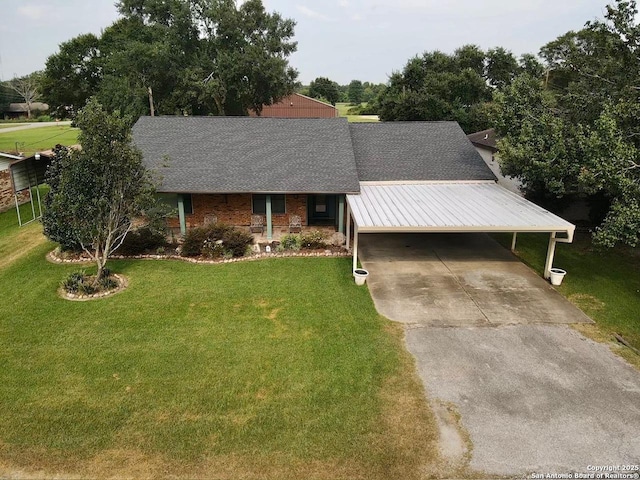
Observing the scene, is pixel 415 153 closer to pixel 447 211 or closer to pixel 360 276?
pixel 447 211

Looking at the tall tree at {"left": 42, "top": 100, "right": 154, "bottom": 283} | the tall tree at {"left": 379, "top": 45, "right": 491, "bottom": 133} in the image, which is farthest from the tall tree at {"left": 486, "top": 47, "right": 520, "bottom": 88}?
the tall tree at {"left": 42, "top": 100, "right": 154, "bottom": 283}

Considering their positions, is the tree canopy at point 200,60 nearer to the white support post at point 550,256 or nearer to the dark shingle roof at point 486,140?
the dark shingle roof at point 486,140

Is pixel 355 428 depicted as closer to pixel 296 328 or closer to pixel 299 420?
pixel 299 420

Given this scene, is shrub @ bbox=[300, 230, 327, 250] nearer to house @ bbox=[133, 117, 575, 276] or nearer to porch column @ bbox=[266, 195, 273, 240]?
house @ bbox=[133, 117, 575, 276]

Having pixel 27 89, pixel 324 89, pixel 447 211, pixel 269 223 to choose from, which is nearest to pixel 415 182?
pixel 447 211

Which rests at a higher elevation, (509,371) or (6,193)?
(6,193)

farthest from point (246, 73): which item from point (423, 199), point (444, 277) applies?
point (444, 277)

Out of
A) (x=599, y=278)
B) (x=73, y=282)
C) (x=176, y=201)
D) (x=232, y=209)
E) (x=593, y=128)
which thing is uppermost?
(x=593, y=128)
